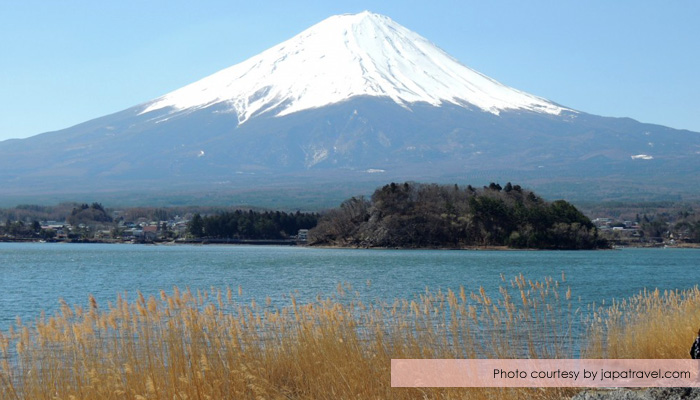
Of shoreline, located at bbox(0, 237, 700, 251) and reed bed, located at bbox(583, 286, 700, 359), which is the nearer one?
A: reed bed, located at bbox(583, 286, 700, 359)

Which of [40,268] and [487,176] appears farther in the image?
[487,176]

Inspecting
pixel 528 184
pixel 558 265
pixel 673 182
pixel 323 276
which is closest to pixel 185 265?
pixel 323 276

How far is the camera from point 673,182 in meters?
199

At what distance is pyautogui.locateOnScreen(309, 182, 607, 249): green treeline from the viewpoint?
75750 mm

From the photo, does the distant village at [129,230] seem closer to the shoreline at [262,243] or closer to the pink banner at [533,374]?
the shoreline at [262,243]

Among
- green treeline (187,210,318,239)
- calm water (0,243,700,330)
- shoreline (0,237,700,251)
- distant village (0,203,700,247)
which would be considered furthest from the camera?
green treeline (187,210,318,239)

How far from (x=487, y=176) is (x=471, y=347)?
190 metres

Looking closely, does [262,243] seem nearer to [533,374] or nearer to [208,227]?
[208,227]

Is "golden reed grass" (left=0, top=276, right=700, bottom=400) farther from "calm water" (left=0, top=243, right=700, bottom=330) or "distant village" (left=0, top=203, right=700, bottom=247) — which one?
"distant village" (left=0, top=203, right=700, bottom=247)

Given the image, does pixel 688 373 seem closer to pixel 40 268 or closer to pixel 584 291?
pixel 584 291

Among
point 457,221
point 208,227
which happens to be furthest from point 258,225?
point 457,221

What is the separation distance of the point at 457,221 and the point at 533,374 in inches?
2726

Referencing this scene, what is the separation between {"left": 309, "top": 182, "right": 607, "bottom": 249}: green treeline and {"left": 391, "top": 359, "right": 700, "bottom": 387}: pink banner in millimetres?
63863

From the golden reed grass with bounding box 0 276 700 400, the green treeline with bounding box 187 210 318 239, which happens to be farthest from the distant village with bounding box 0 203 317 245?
the golden reed grass with bounding box 0 276 700 400
